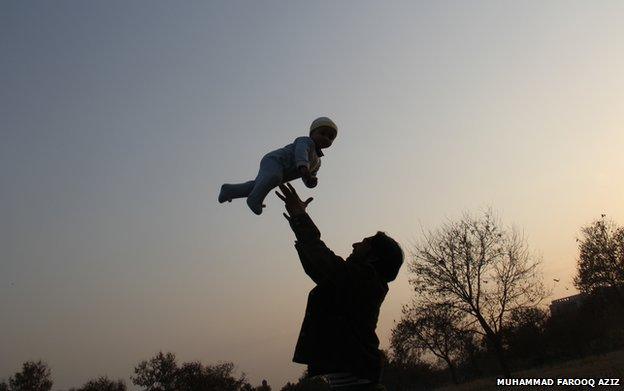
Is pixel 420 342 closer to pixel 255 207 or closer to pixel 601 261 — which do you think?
pixel 601 261

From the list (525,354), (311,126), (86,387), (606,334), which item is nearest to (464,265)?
A: (525,354)

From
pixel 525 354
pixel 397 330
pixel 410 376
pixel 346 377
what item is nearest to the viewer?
pixel 346 377

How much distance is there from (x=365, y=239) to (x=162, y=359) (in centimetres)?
5211

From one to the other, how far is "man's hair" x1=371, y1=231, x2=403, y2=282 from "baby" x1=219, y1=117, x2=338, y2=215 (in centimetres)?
104

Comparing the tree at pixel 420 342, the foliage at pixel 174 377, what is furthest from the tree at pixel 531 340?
the foliage at pixel 174 377

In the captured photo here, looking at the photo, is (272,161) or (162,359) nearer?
(272,161)

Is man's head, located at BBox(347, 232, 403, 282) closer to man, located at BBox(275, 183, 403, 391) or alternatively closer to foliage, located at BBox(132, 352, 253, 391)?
man, located at BBox(275, 183, 403, 391)

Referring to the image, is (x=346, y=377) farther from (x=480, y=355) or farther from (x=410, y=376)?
(x=410, y=376)

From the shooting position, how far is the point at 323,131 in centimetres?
398

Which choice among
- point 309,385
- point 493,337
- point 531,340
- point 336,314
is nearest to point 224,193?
point 336,314

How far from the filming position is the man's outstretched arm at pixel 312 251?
2.56m

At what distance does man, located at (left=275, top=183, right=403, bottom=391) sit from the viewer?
8.07 feet

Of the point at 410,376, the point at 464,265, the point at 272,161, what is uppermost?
the point at 464,265

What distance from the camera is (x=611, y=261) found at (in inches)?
1495
